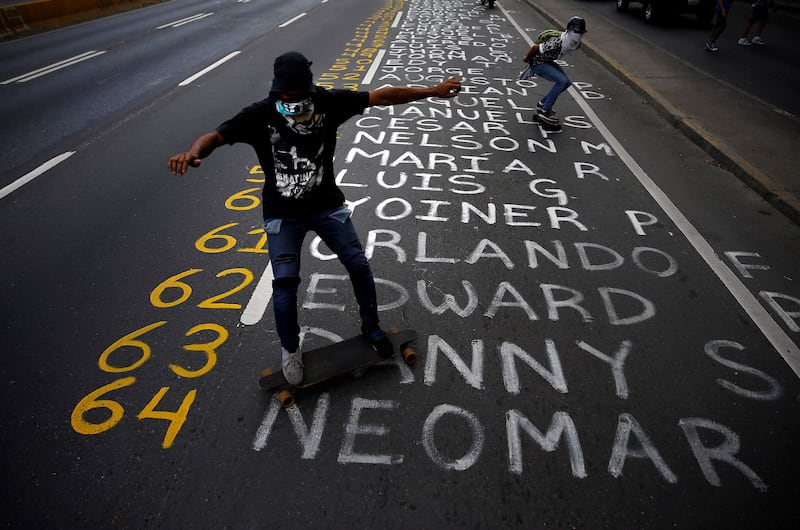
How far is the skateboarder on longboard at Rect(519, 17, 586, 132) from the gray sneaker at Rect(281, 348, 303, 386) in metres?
5.68

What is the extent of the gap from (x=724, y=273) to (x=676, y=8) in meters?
13.9

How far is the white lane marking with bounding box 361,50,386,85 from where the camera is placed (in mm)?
9172

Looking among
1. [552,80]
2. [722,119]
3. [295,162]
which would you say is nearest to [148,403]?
[295,162]

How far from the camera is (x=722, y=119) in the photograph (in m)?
7.03

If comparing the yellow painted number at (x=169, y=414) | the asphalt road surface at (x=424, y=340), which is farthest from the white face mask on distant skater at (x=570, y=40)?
the yellow painted number at (x=169, y=414)

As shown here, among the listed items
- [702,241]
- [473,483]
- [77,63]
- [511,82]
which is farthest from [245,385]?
[77,63]

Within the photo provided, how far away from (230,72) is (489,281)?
8.63 meters

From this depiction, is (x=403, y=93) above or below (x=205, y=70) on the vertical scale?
above

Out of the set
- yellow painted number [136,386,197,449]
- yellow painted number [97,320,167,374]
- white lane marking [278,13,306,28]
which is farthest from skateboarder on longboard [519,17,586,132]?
white lane marking [278,13,306,28]

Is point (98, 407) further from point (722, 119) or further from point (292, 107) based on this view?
point (722, 119)

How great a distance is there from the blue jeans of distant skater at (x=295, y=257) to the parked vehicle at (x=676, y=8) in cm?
1585

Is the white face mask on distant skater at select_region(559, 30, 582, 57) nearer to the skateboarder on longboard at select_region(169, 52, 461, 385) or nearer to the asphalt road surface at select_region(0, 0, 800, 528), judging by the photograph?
the asphalt road surface at select_region(0, 0, 800, 528)

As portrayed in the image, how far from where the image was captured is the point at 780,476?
8.07 feet

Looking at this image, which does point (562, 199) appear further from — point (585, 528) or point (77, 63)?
point (77, 63)
